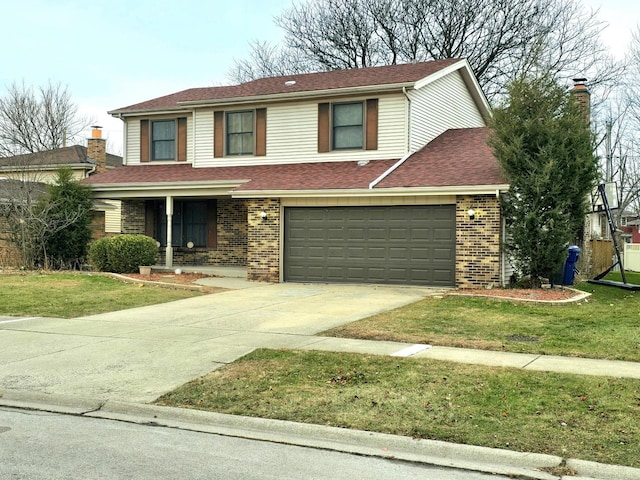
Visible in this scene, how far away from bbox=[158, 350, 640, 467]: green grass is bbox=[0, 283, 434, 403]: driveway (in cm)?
80

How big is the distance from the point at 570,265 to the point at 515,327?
829cm

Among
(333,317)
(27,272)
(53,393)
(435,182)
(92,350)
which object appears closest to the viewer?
(53,393)

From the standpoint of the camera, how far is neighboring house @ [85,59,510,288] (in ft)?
56.9

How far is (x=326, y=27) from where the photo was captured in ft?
129

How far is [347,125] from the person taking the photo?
20.7 metres

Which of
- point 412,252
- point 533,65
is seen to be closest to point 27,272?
point 412,252

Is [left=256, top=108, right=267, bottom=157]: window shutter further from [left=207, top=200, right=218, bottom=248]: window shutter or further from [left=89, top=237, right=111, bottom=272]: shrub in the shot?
[left=89, top=237, right=111, bottom=272]: shrub

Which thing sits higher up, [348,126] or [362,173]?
[348,126]

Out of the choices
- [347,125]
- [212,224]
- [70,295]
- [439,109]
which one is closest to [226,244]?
[212,224]

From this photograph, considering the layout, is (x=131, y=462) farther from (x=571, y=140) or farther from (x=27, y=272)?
(x=27, y=272)

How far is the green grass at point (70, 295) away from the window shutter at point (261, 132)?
6414mm

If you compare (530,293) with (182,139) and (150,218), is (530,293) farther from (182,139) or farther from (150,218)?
(150,218)

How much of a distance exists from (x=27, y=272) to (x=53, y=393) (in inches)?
543

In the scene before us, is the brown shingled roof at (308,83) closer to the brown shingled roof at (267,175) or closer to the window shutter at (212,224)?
the brown shingled roof at (267,175)
